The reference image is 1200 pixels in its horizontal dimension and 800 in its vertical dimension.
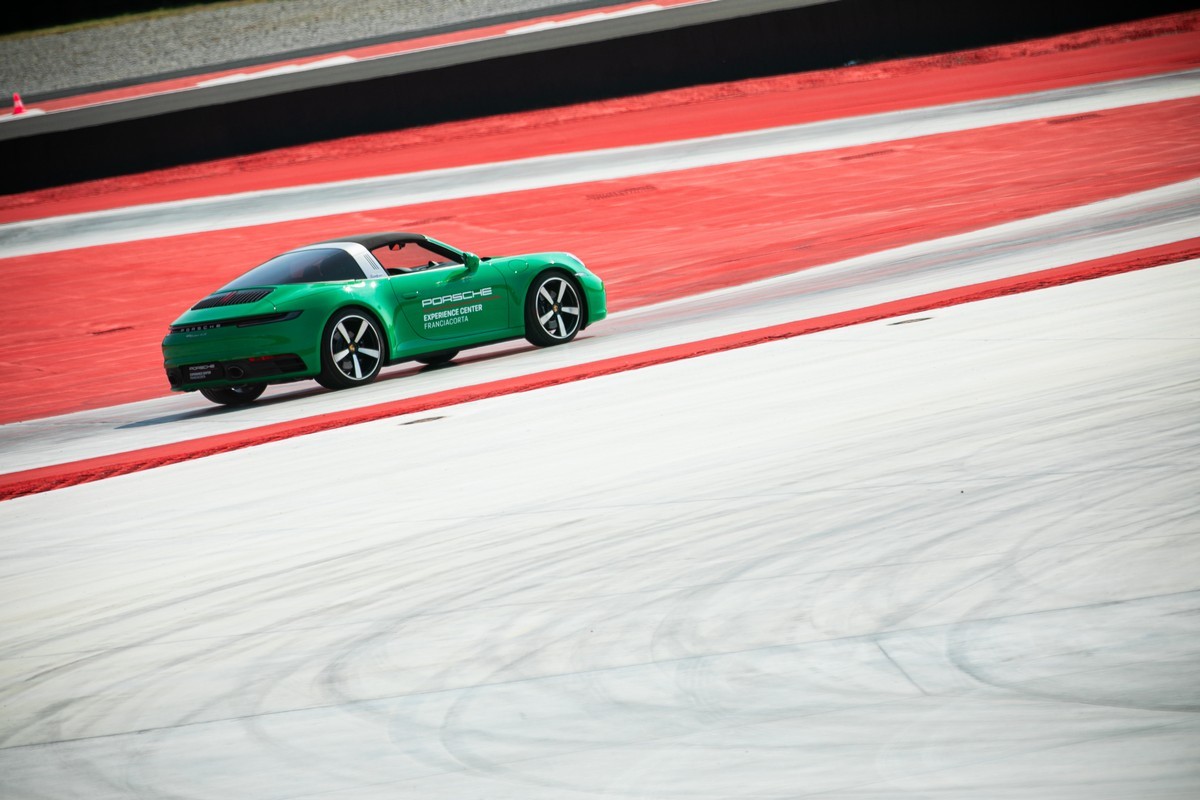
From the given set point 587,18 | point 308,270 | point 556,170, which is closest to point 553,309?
point 308,270

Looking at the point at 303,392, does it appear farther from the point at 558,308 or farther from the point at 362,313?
the point at 558,308

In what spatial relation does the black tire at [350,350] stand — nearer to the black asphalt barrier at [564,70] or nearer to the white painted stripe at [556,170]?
the white painted stripe at [556,170]

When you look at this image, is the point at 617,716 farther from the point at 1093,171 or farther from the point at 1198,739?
the point at 1093,171

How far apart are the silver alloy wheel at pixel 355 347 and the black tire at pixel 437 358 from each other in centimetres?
49

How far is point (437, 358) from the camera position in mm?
13789

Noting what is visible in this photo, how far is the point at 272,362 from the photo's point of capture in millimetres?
11953

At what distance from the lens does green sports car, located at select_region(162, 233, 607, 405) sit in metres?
12.0

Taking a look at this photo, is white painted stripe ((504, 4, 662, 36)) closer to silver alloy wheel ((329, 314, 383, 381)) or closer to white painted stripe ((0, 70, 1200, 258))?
white painted stripe ((0, 70, 1200, 258))

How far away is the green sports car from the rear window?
0.01 metres

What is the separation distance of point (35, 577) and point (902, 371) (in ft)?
16.7

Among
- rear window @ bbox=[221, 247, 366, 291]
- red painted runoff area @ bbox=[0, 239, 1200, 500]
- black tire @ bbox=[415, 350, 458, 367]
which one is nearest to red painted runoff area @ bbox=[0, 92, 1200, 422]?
rear window @ bbox=[221, 247, 366, 291]

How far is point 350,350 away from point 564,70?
22349mm

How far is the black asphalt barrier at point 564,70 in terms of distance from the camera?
106 feet

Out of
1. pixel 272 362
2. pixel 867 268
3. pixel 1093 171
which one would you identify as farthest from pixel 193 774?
pixel 1093 171
